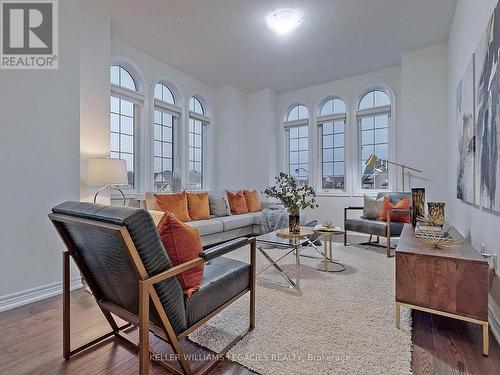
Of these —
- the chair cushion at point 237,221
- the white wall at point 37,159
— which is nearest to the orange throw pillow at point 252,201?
the chair cushion at point 237,221

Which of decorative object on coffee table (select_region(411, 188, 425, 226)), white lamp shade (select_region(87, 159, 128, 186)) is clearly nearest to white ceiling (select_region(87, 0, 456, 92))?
white lamp shade (select_region(87, 159, 128, 186))

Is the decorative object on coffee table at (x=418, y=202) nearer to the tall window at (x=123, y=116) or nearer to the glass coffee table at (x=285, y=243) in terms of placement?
the glass coffee table at (x=285, y=243)

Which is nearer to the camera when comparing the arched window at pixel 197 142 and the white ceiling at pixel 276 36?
the white ceiling at pixel 276 36

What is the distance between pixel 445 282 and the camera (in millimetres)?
1694

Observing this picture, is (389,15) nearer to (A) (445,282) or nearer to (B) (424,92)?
(B) (424,92)

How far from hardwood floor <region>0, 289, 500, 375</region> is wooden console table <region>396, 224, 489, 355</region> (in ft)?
0.51

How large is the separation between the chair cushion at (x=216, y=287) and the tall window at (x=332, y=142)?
4312 millimetres

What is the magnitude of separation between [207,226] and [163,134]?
2014 mm

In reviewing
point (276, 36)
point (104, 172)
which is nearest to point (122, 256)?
point (104, 172)

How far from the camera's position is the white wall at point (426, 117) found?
4.13 m

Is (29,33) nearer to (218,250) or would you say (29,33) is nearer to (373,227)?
(218,250)

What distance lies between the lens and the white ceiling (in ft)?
10.5

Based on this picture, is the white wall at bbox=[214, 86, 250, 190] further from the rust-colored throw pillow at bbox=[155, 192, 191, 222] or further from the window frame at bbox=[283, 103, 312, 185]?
the rust-colored throw pillow at bbox=[155, 192, 191, 222]

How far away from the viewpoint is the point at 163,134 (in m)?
4.83
